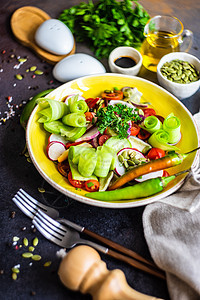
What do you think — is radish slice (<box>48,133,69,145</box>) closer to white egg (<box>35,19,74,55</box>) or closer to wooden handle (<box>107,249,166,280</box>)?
wooden handle (<box>107,249,166,280</box>)

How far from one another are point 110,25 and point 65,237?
1902 millimetres

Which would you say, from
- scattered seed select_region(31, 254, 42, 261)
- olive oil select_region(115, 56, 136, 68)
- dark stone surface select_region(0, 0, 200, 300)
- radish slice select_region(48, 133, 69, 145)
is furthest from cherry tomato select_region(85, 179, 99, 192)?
olive oil select_region(115, 56, 136, 68)

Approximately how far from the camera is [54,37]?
8.33ft

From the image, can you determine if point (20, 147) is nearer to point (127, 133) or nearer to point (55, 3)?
point (127, 133)

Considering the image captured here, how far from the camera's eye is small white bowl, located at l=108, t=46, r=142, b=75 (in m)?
2.41

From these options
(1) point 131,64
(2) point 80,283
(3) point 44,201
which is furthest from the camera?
(1) point 131,64

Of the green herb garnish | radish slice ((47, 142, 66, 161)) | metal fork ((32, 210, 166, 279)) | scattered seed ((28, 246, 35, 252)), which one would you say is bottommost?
scattered seed ((28, 246, 35, 252))

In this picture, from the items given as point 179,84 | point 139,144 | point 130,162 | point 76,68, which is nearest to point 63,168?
point 130,162

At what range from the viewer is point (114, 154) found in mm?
1842

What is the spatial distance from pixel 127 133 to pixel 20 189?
30.5 inches

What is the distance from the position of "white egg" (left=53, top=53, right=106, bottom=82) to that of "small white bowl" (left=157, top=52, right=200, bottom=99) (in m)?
0.50

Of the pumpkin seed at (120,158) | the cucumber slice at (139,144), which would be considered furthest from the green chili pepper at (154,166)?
the cucumber slice at (139,144)

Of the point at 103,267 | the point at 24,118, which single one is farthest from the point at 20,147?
the point at 103,267

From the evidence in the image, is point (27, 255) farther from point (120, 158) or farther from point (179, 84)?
point (179, 84)
